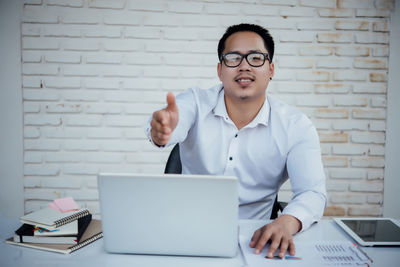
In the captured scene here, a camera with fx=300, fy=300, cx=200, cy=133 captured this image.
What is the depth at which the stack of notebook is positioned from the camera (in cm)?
94

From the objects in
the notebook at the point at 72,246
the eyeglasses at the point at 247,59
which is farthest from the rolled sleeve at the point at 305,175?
the notebook at the point at 72,246

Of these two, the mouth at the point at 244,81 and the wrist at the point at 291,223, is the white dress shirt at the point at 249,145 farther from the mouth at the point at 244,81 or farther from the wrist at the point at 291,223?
the wrist at the point at 291,223

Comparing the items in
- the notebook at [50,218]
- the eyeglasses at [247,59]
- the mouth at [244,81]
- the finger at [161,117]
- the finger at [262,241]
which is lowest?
the finger at [262,241]

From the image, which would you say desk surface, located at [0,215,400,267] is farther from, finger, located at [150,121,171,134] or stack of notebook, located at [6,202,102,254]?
finger, located at [150,121,171,134]

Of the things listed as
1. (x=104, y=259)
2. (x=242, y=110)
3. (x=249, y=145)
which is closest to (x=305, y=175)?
(x=249, y=145)

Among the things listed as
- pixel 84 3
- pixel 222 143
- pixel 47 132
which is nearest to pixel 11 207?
pixel 47 132

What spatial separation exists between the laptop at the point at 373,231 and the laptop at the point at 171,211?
1.63 ft

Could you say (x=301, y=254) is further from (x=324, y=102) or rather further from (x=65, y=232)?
(x=324, y=102)

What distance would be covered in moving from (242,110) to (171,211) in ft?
3.09

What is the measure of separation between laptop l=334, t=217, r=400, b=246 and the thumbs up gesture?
2.44ft

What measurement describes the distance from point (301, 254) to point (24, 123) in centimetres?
223

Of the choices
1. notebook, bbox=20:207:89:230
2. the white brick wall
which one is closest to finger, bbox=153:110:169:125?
notebook, bbox=20:207:89:230

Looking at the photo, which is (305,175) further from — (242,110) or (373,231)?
(242,110)

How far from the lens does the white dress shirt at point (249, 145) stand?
150 centimetres
